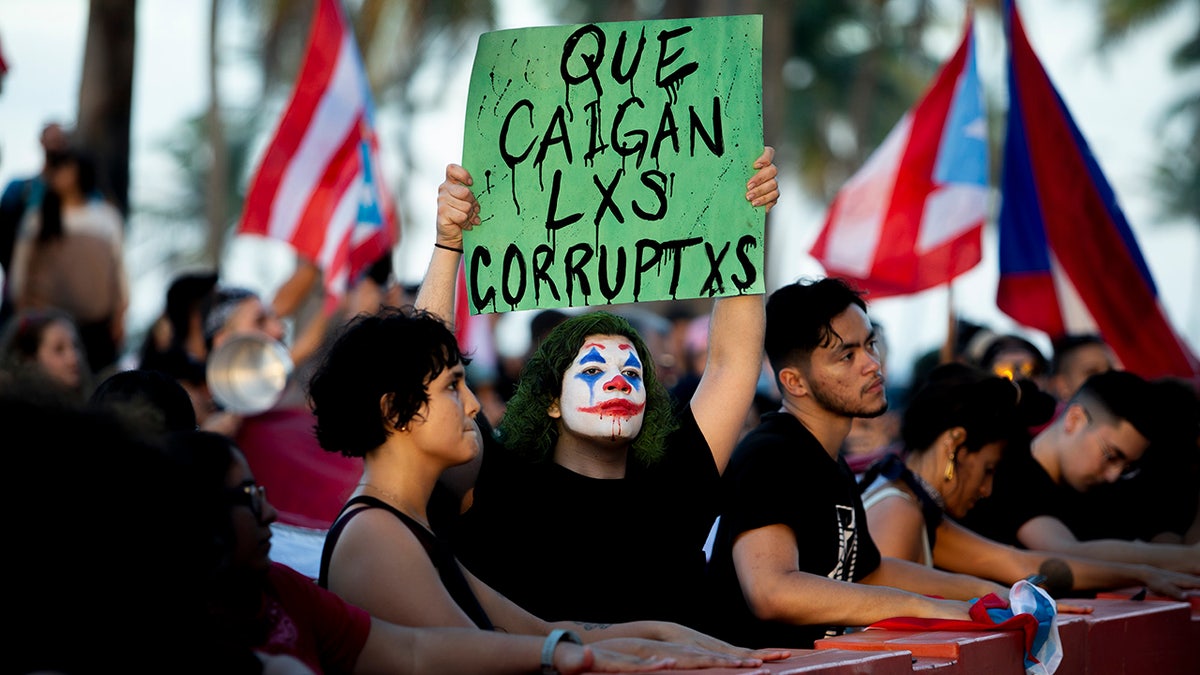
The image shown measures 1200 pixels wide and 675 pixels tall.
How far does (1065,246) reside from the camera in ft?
32.4

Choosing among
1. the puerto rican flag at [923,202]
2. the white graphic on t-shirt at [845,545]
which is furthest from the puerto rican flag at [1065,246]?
the white graphic on t-shirt at [845,545]

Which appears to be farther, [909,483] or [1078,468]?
[1078,468]

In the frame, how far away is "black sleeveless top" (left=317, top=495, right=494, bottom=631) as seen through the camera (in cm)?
407

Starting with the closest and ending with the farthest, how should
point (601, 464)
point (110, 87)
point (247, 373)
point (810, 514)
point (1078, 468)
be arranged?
point (601, 464) < point (810, 514) < point (1078, 468) < point (247, 373) < point (110, 87)

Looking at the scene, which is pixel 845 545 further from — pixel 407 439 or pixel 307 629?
pixel 307 629

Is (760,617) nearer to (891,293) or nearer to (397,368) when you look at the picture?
(397,368)

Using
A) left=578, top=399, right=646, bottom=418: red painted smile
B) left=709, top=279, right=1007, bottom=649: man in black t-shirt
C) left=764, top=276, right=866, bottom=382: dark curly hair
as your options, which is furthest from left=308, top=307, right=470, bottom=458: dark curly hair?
left=764, top=276, right=866, bottom=382: dark curly hair

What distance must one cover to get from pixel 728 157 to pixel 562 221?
0.56 metres

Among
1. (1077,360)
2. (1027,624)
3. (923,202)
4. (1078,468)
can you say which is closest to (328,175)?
(923,202)

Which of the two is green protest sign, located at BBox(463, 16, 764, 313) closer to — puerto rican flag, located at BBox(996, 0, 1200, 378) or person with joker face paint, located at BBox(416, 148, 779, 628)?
person with joker face paint, located at BBox(416, 148, 779, 628)

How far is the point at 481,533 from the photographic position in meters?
4.83

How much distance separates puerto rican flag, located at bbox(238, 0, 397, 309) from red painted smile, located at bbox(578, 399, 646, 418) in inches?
214

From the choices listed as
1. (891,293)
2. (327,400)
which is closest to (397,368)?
(327,400)

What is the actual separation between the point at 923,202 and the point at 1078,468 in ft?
9.76
